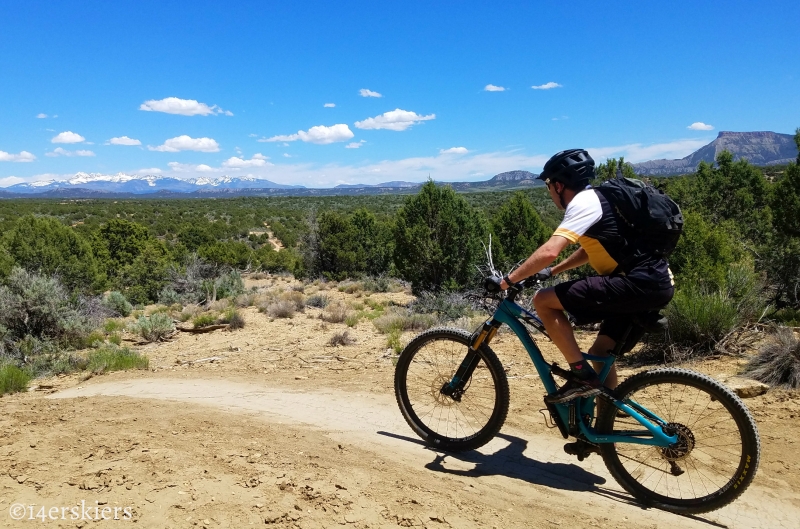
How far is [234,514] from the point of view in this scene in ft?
9.55

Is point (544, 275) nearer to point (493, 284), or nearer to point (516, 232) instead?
point (493, 284)

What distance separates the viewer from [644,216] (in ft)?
9.96

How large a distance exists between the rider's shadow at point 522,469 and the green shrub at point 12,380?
21.9ft

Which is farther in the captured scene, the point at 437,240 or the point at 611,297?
the point at 437,240

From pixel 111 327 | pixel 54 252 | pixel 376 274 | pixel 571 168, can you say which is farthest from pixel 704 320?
pixel 376 274

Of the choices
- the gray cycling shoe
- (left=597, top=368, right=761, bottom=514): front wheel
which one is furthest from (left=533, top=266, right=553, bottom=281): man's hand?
(left=597, top=368, right=761, bottom=514): front wheel

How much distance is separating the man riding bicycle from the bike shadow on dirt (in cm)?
63

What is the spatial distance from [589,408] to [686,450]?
632mm

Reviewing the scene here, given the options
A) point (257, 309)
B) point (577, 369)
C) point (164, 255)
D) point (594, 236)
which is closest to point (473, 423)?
point (577, 369)

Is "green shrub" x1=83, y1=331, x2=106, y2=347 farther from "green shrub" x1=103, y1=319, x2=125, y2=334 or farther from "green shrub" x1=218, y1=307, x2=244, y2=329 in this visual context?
"green shrub" x1=218, y1=307, x2=244, y2=329

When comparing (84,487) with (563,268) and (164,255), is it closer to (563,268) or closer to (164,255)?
(563,268)

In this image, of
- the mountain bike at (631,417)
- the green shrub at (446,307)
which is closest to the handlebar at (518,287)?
the mountain bike at (631,417)

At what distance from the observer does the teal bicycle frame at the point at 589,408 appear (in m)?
3.27

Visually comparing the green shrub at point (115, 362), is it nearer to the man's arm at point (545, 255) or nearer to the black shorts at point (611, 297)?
the man's arm at point (545, 255)
